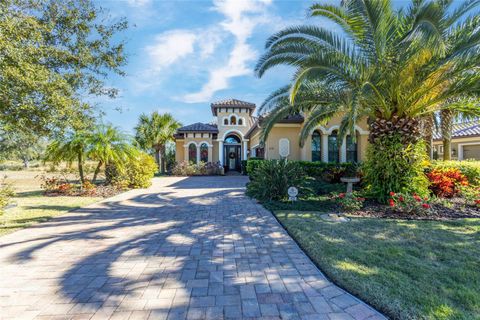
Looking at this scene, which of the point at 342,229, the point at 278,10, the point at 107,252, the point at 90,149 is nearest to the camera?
the point at 107,252

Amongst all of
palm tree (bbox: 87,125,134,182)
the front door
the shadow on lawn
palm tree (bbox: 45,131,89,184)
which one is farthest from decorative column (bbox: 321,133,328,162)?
palm tree (bbox: 45,131,89,184)

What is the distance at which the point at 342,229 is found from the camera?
18.9 feet

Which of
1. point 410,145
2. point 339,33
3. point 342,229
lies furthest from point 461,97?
point 342,229

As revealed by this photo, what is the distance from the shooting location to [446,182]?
9008mm

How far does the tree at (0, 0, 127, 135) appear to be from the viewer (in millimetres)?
5652

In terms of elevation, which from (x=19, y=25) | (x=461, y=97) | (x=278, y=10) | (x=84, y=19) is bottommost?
(x=461, y=97)

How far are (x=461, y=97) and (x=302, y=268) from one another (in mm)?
8388

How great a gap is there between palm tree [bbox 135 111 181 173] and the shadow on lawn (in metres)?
17.3

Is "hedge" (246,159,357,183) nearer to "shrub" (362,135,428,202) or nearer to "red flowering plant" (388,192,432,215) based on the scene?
"shrub" (362,135,428,202)

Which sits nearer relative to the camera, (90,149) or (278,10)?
(278,10)

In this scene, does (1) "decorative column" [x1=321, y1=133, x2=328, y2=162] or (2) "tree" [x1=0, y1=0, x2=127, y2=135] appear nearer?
(2) "tree" [x1=0, y1=0, x2=127, y2=135]

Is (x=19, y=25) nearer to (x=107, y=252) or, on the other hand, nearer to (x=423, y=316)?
(x=107, y=252)

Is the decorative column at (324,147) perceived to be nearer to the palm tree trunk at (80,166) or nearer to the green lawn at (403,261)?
the green lawn at (403,261)

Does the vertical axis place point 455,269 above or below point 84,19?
below
